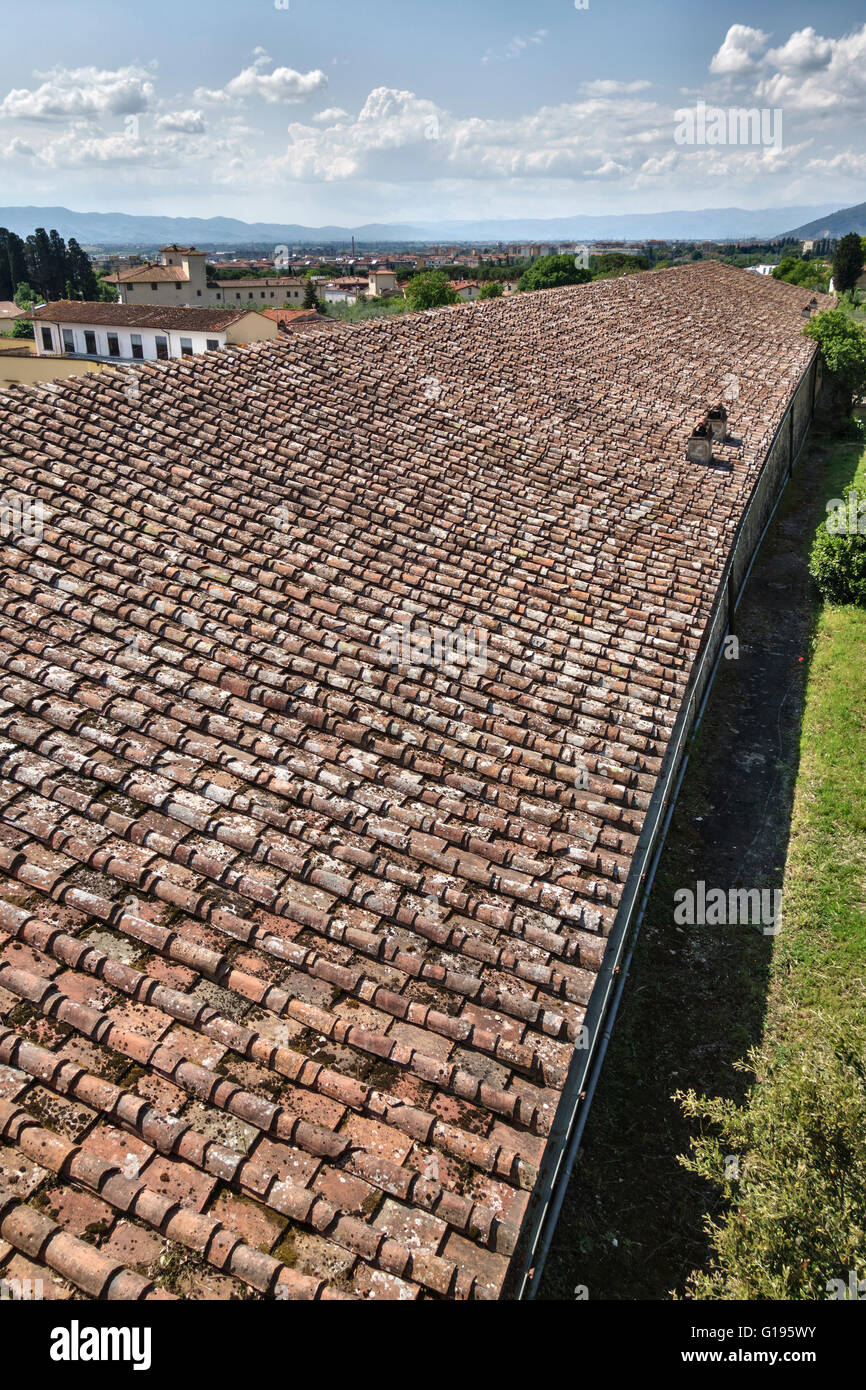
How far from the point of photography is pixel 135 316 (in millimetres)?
51406

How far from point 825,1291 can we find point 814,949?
5.82 m

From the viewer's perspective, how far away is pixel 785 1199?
17.1 ft

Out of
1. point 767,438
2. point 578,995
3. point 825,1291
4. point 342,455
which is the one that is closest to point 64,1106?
point 578,995

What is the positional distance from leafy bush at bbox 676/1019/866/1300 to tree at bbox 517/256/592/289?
83809mm

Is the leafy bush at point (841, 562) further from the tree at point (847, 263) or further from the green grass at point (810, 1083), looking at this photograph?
the tree at point (847, 263)

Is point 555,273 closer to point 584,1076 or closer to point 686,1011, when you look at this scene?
point 686,1011

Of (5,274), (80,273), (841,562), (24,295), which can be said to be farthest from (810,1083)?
(5,274)

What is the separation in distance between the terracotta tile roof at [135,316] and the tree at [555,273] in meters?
39.8

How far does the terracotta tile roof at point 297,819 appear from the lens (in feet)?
13.0

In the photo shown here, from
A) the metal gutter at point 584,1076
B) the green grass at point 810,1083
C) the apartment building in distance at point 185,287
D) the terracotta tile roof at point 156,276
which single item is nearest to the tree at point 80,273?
the apartment building in distance at point 185,287

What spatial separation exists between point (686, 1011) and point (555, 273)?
84.5 meters

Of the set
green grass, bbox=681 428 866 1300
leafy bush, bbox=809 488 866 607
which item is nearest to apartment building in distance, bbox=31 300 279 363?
leafy bush, bbox=809 488 866 607

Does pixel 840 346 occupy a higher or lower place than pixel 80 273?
lower
